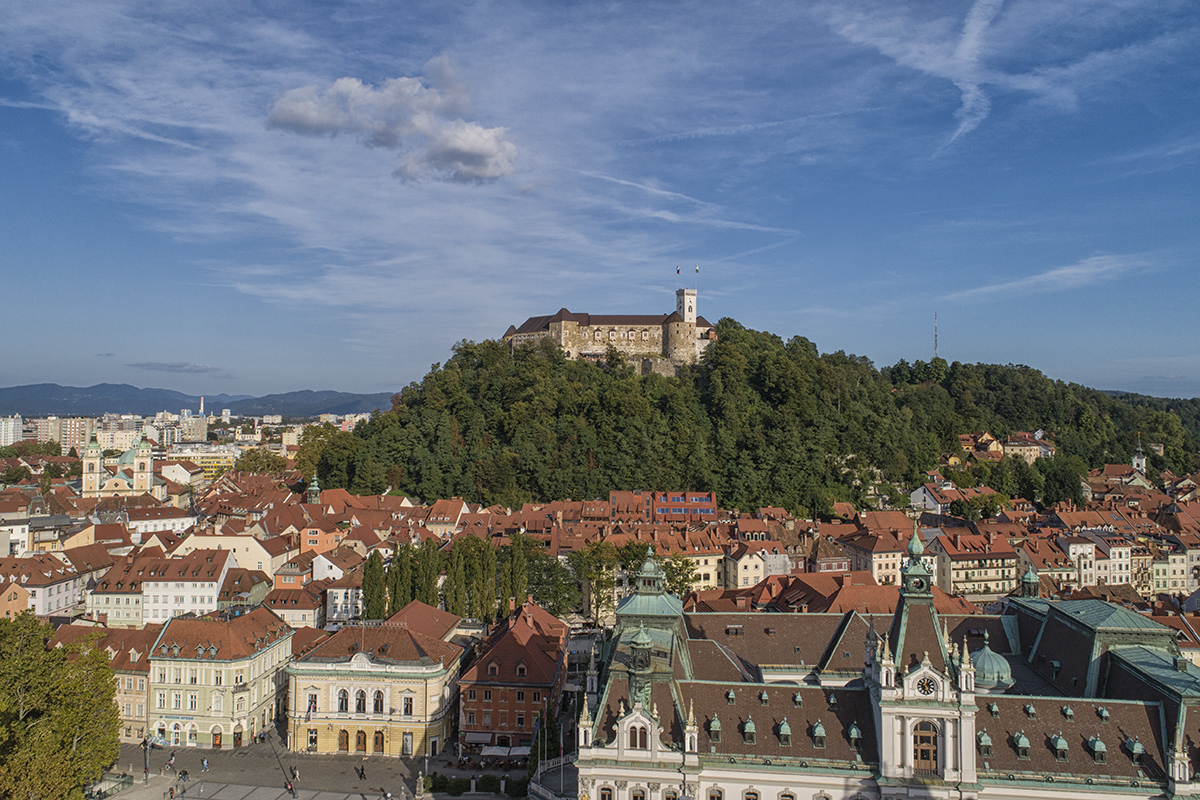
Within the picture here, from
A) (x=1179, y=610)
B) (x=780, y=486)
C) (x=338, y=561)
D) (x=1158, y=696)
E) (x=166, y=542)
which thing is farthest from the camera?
(x=780, y=486)

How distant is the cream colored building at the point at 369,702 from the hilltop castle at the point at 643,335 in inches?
3266

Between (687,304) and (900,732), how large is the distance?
333ft

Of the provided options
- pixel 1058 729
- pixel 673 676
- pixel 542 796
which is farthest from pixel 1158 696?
pixel 542 796

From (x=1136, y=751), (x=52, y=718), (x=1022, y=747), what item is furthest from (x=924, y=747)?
(x=52, y=718)

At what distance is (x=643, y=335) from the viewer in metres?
130

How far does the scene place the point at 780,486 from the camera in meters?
104

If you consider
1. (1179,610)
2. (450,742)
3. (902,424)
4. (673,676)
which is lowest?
(450,742)

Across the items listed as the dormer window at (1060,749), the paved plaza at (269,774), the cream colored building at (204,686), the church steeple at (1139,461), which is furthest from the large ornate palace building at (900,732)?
the church steeple at (1139,461)

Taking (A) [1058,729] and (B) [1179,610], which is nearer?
(A) [1058,729]

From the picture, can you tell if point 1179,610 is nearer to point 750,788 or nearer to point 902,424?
point 750,788

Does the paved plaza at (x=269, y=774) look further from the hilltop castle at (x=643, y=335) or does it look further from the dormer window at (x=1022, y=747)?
the hilltop castle at (x=643, y=335)

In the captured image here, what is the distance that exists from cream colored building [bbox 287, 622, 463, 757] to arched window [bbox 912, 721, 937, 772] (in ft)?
83.3

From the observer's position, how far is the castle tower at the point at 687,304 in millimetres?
129125

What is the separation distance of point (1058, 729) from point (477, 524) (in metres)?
64.3
